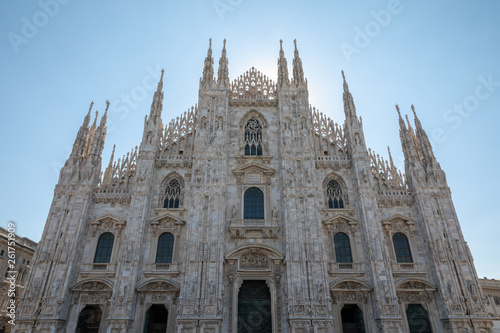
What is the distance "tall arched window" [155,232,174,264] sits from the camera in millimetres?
22000

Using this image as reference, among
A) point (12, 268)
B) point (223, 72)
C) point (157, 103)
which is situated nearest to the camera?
point (157, 103)

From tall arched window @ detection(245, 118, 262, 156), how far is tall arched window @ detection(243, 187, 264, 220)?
328 centimetres

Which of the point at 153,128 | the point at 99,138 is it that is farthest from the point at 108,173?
the point at 153,128

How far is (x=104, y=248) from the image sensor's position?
22438 millimetres

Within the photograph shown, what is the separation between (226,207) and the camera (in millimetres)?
23438

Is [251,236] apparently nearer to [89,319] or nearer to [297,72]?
[89,319]

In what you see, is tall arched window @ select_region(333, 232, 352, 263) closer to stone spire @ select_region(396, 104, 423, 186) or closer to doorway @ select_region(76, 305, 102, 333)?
stone spire @ select_region(396, 104, 423, 186)

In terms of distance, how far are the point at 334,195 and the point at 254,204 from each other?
6127mm

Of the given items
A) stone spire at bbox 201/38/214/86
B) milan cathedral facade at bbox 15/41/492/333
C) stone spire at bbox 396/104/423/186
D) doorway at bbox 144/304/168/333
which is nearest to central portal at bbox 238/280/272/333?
milan cathedral facade at bbox 15/41/492/333

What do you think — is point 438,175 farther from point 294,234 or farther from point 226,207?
point 226,207

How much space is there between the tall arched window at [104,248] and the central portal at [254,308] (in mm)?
9470

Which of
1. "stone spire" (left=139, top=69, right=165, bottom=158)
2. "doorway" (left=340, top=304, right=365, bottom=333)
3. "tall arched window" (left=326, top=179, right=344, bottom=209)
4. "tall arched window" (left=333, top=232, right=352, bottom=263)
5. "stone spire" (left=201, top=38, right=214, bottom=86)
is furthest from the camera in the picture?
"stone spire" (left=201, top=38, right=214, bottom=86)

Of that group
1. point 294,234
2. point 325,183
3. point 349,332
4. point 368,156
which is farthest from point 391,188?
point 349,332

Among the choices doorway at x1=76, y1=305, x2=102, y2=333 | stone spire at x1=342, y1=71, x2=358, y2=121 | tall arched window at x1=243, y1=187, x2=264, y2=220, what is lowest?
doorway at x1=76, y1=305, x2=102, y2=333
